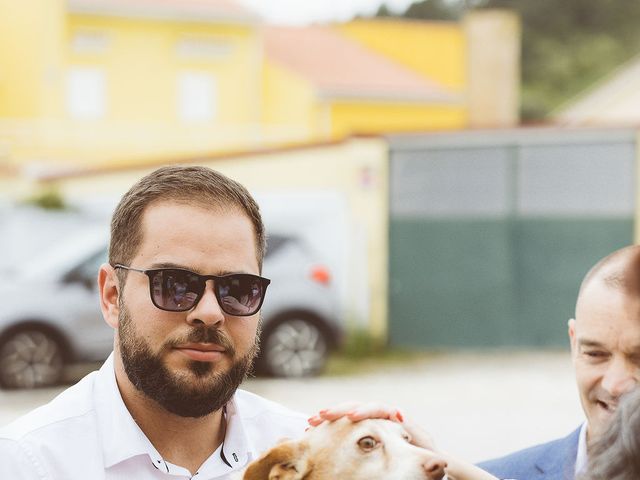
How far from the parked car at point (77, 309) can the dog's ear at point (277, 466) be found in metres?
9.75

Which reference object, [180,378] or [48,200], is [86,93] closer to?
[48,200]

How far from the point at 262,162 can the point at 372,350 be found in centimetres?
330

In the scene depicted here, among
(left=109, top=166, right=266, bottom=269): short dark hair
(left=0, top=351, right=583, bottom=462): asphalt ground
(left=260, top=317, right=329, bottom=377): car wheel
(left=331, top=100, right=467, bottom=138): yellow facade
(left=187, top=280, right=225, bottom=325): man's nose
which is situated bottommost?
(left=0, top=351, right=583, bottom=462): asphalt ground

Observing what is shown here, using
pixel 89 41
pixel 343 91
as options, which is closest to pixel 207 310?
pixel 343 91

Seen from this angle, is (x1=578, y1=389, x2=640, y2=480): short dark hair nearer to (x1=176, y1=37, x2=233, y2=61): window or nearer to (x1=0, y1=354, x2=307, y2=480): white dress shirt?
(x1=0, y1=354, x2=307, y2=480): white dress shirt

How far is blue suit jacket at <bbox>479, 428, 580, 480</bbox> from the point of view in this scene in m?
3.40

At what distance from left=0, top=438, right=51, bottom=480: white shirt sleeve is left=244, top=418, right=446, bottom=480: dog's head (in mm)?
509

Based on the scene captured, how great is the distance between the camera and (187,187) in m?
3.01

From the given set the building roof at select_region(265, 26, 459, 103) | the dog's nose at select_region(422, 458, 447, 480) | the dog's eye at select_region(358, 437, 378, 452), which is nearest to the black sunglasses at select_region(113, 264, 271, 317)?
the dog's eye at select_region(358, 437, 378, 452)

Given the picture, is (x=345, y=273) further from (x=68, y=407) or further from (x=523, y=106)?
(x=523, y=106)

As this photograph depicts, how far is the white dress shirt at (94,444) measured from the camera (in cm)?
279

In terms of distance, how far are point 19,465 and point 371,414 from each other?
93cm

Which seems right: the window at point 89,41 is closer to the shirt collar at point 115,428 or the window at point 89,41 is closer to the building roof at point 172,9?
the building roof at point 172,9

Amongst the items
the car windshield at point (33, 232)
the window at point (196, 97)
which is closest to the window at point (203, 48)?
the window at point (196, 97)
